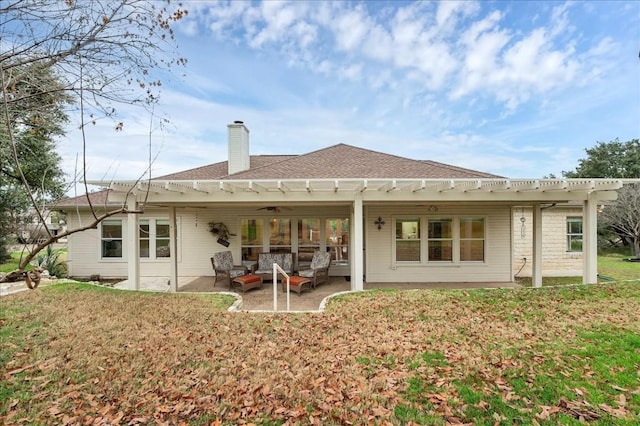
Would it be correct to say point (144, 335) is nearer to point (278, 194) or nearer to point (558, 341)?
point (278, 194)

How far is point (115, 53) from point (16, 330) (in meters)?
4.62

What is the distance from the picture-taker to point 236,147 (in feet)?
38.1

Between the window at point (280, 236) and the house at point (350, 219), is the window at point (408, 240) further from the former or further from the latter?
the window at point (280, 236)

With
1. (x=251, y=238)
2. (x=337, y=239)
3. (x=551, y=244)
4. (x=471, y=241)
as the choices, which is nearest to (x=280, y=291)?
(x=251, y=238)

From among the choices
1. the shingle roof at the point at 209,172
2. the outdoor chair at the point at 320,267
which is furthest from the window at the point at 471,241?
the shingle roof at the point at 209,172

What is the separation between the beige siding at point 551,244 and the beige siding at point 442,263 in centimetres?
287

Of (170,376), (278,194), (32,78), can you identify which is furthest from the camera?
(278,194)

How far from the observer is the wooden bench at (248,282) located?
28.0 ft

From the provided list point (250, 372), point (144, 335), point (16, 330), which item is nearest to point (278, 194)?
point (144, 335)

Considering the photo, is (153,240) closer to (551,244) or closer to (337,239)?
(337,239)

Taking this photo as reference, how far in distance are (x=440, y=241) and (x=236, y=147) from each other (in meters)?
8.03

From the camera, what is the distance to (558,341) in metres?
4.34

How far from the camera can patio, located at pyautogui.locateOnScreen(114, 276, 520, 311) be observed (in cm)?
724

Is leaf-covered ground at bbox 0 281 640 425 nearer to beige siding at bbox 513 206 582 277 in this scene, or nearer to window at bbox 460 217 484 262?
window at bbox 460 217 484 262
